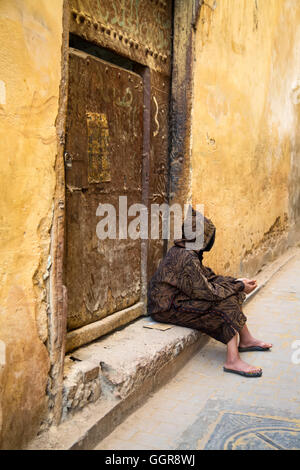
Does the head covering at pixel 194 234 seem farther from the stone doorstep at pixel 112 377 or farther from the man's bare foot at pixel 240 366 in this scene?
the man's bare foot at pixel 240 366

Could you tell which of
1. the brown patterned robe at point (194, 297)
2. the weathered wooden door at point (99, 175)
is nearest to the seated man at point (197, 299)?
the brown patterned robe at point (194, 297)

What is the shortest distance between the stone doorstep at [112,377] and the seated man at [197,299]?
5.0 inches

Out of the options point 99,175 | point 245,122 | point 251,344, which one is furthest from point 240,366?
point 245,122

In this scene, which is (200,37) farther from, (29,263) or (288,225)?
(288,225)

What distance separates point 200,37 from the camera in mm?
4254

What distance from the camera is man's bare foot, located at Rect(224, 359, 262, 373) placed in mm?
3443

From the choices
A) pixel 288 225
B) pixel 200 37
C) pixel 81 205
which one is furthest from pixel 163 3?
pixel 288 225

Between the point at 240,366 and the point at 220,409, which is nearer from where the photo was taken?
the point at 220,409

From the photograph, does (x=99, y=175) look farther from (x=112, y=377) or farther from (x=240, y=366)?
(x=240, y=366)

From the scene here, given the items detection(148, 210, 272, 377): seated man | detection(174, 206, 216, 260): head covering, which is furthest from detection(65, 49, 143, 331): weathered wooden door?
detection(174, 206, 216, 260): head covering

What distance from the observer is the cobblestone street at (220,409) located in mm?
2527

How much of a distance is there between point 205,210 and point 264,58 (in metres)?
2.94

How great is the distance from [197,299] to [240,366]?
54 cm

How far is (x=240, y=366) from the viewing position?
347 centimetres
